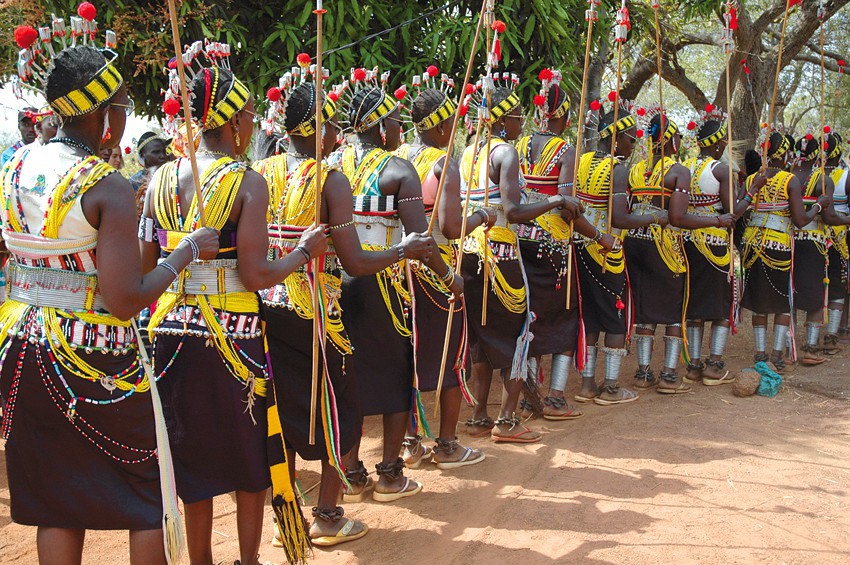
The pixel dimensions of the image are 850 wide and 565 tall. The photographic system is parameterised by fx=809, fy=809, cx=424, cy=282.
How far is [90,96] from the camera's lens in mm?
2566

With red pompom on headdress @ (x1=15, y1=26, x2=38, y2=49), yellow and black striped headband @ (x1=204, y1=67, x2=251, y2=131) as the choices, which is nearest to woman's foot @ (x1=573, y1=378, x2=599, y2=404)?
yellow and black striped headband @ (x1=204, y1=67, x2=251, y2=131)

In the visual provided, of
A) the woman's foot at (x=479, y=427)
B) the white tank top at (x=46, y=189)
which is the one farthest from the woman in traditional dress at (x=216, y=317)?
the woman's foot at (x=479, y=427)

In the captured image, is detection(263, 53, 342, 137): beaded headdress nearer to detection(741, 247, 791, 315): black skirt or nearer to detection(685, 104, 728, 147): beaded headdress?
detection(685, 104, 728, 147): beaded headdress

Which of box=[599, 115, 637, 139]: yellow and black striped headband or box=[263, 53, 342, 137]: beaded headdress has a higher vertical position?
box=[599, 115, 637, 139]: yellow and black striped headband

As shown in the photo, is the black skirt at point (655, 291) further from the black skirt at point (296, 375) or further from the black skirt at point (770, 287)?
the black skirt at point (296, 375)

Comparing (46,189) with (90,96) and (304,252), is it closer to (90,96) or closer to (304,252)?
(90,96)

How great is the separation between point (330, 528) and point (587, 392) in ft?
10.8

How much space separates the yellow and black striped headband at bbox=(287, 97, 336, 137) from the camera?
373 centimetres

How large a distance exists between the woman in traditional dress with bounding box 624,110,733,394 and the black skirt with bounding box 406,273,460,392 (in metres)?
2.52

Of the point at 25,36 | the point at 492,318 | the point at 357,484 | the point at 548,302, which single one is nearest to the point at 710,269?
the point at 548,302

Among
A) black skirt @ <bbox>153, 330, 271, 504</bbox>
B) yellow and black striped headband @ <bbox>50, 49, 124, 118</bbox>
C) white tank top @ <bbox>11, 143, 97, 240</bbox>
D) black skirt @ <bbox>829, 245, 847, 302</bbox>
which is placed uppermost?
yellow and black striped headband @ <bbox>50, 49, 124, 118</bbox>

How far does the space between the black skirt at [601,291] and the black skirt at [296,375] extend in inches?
124

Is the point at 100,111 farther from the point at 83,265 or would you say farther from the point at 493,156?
the point at 493,156

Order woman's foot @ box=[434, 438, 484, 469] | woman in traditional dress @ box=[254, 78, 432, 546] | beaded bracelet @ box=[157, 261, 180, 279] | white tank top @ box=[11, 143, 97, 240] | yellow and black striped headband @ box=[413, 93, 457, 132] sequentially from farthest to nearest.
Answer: woman's foot @ box=[434, 438, 484, 469] < yellow and black striped headband @ box=[413, 93, 457, 132] < woman in traditional dress @ box=[254, 78, 432, 546] < beaded bracelet @ box=[157, 261, 180, 279] < white tank top @ box=[11, 143, 97, 240]
